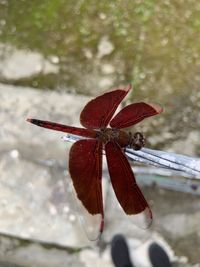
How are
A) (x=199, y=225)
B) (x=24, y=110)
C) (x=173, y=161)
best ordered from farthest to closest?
(x=24, y=110)
(x=199, y=225)
(x=173, y=161)

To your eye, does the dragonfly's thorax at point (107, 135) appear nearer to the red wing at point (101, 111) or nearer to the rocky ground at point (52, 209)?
the red wing at point (101, 111)

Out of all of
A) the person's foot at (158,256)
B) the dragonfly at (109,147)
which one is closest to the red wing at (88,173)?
the dragonfly at (109,147)

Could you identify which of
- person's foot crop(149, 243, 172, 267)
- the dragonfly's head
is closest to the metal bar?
the dragonfly's head

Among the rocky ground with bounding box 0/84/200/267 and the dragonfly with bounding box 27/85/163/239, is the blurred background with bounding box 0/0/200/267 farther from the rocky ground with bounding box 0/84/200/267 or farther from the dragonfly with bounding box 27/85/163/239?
the dragonfly with bounding box 27/85/163/239

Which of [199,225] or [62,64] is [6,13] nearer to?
[62,64]

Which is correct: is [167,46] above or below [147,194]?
above

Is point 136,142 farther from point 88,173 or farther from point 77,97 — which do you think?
point 77,97

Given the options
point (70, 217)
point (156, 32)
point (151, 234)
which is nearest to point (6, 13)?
point (156, 32)
